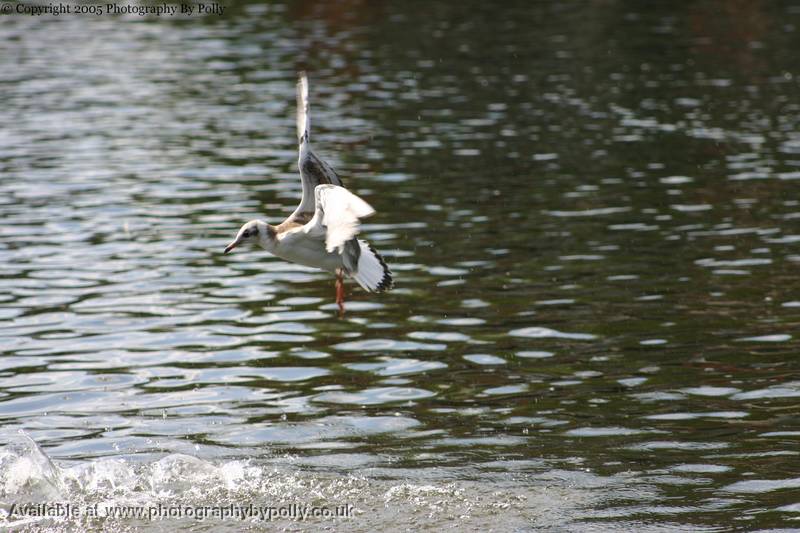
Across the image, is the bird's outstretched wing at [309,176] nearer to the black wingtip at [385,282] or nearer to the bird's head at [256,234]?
the bird's head at [256,234]

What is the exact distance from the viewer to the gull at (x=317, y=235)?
11016 mm

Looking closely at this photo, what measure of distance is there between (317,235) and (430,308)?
4.67 m

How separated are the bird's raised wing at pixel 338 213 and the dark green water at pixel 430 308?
2170mm

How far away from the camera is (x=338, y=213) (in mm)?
10875

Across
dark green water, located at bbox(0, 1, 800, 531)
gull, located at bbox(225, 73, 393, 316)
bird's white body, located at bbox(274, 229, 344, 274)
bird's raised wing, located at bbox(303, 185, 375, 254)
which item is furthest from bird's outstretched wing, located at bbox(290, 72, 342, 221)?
dark green water, located at bbox(0, 1, 800, 531)

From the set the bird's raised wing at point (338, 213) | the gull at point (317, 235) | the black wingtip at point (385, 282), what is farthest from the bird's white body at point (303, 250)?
the bird's raised wing at point (338, 213)

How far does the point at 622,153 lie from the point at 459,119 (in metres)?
5.53

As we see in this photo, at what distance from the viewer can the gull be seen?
11.0m

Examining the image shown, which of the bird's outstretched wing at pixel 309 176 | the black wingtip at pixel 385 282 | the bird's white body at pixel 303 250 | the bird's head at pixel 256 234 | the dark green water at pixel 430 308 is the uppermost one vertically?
the bird's outstretched wing at pixel 309 176

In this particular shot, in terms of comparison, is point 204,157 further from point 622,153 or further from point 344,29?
point 344,29

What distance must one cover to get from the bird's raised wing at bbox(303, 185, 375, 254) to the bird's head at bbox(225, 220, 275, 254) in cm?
108

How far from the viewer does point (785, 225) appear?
20156 mm

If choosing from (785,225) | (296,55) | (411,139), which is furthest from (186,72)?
(785,225)

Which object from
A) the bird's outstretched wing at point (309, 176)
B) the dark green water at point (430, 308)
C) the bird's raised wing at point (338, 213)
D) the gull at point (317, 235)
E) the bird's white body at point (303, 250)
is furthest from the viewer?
the bird's outstretched wing at point (309, 176)
